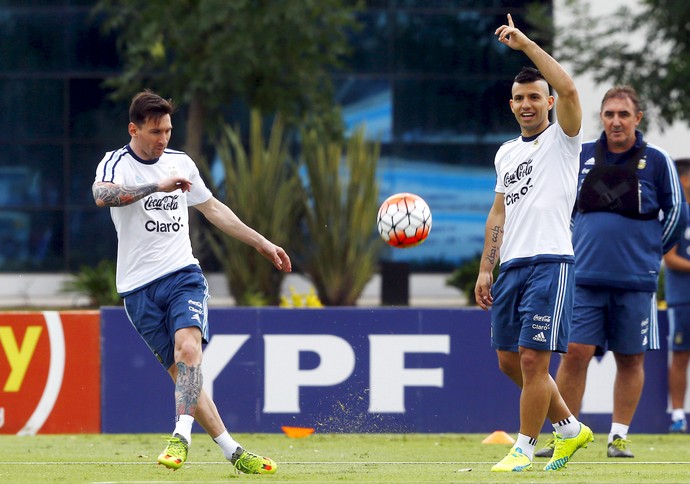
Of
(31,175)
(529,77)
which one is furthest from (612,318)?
(31,175)

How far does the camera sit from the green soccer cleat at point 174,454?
20.8 feet

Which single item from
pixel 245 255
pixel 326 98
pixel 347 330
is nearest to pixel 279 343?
pixel 347 330

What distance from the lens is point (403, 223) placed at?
7.84 metres

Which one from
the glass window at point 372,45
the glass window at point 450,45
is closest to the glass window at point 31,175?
the glass window at point 372,45

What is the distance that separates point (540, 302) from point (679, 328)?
3556mm

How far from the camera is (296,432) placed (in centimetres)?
992

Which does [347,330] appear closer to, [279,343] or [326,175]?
[279,343]

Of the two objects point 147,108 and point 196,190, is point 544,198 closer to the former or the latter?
point 196,190

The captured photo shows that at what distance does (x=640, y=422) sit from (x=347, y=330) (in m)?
2.45

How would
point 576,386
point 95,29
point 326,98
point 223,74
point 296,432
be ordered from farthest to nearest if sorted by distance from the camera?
point 95,29 → point 326,98 → point 223,74 → point 296,432 → point 576,386

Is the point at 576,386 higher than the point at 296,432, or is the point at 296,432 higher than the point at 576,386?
the point at 576,386

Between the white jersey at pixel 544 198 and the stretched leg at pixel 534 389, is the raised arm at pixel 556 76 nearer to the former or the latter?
the white jersey at pixel 544 198

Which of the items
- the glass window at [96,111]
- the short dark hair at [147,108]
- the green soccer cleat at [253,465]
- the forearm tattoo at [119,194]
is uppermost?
the glass window at [96,111]

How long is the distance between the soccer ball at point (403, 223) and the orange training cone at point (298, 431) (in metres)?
2.56
